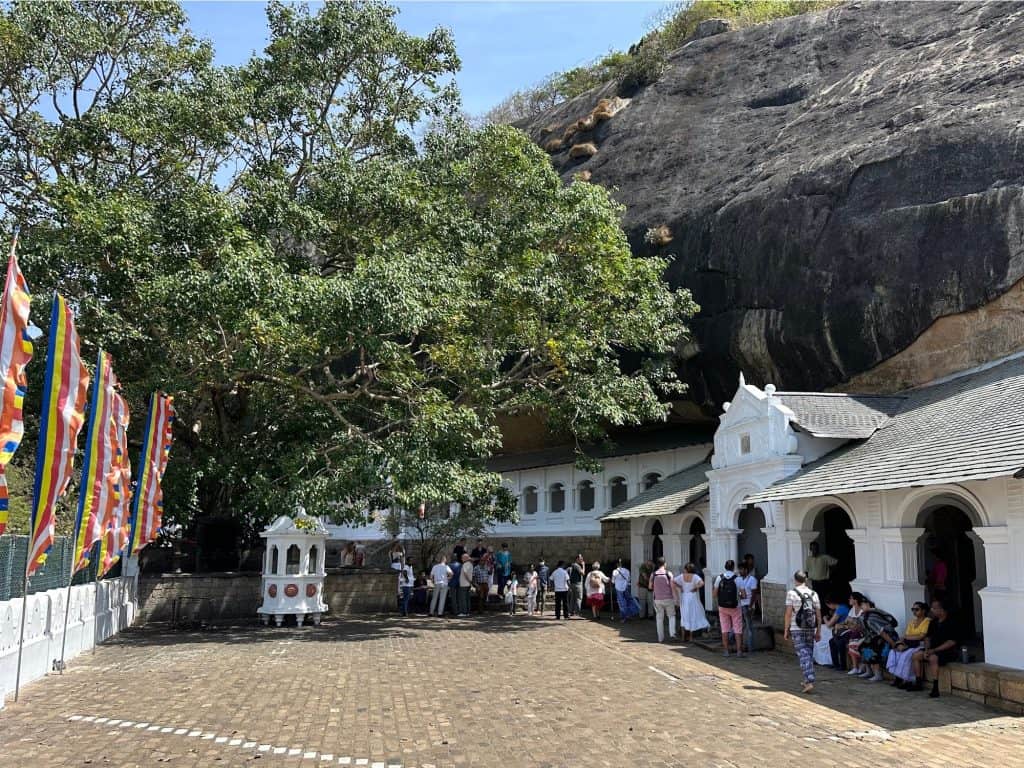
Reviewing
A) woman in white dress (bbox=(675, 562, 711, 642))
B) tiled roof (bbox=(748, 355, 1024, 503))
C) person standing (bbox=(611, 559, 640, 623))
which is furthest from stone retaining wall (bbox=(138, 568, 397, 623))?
tiled roof (bbox=(748, 355, 1024, 503))

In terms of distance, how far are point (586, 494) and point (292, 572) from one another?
1408 centimetres

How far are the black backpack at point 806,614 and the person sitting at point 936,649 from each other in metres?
1.47

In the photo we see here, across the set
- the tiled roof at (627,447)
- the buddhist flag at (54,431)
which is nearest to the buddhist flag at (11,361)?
the buddhist flag at (54,431)

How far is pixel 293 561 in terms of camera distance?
21.3 m

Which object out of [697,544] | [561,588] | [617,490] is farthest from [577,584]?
[617,490]

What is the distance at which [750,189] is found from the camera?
2448 cm

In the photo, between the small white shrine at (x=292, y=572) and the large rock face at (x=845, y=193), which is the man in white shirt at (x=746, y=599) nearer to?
the large rock face at (x=845, y=193)

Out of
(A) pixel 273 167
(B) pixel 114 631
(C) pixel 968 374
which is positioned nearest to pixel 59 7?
(A) pixel 273 167

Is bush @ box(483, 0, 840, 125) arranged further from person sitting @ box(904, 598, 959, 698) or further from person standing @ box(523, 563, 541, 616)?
person sitting @ box(904, 598, 959, 698)

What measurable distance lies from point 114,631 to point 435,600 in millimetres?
8064

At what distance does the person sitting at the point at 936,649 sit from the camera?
37.3 ft

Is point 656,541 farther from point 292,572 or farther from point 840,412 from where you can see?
point 292,572

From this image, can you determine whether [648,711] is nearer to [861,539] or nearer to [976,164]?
[861,539]

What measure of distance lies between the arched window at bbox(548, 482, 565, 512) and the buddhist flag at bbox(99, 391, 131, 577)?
19.7 meters
